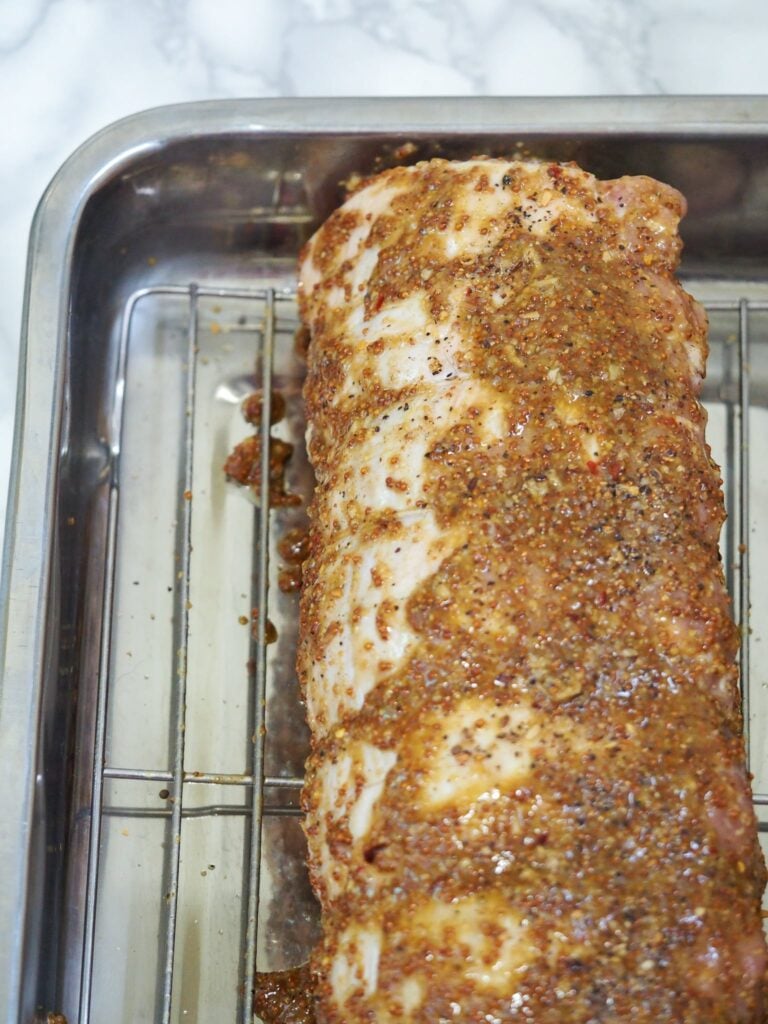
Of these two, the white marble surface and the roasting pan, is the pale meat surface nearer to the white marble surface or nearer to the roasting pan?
the roasting pan

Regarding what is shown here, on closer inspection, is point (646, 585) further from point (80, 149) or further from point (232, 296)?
point (80, 149)

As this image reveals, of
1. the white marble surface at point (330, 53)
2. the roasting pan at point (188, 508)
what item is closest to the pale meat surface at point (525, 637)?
the roasting pan at point (188, 508)

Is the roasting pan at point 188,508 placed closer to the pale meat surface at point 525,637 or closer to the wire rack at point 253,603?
the wire rack at point 253,603

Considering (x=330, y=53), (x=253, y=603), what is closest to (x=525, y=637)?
(x=253, y=603)

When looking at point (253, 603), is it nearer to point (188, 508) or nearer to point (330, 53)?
point (188, 508)

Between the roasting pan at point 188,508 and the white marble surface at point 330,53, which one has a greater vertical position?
the white marble surface at point 330,53

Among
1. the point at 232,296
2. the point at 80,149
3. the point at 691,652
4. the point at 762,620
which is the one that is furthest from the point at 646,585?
the point at 80,149

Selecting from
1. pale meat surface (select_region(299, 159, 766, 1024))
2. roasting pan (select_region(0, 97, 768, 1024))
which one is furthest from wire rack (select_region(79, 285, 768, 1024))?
pale meat surface (select_region(299, 159, 766, 1024))
